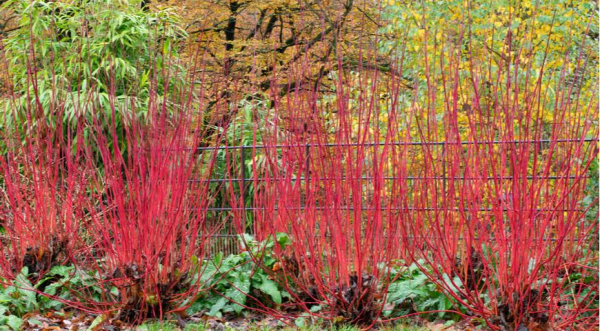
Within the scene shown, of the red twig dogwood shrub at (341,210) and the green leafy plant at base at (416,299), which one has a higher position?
the red twig dogwood shrub at (341,210)

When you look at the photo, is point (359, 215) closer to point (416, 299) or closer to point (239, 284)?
point (416, 299)

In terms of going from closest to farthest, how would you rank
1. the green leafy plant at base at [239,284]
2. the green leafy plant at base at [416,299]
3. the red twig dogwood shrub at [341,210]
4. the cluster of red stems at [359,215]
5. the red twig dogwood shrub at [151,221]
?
Answer: 1. the cluster of red stems at [359,215]
2. the red twig dogwood shrub at [341,210]
3. the red twig dogwood shrub at [151,221]
4. the green leafy plant at base at [416,299]
5. the green leafy plant at base at [239,284]

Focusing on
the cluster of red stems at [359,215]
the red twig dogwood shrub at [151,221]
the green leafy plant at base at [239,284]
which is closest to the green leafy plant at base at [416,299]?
the cluster of red stems at [359,215]

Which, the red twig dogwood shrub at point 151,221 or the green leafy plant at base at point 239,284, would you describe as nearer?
the red twig dogwood shrub at point 151,221

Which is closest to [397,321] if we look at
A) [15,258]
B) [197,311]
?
[197,311]

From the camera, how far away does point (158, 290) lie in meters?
3.54

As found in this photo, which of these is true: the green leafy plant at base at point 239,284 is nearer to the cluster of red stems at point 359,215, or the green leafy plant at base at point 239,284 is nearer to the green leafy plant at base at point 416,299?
the cluster of red stems at point 359,215

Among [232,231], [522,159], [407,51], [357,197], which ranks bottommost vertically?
[232,231]

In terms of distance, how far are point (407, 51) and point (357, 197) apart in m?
6.57

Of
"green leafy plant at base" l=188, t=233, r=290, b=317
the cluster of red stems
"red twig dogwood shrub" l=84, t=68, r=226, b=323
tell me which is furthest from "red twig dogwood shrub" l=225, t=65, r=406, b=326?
"red twig dogwood shrub" l=84, t=68, r=226, b=323

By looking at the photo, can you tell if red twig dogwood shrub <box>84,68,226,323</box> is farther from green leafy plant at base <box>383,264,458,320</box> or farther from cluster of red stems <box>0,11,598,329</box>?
green leafy plant at base <box>383,264,458,320</box>

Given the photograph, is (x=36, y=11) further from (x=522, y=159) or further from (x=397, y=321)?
(x=522, y=159)

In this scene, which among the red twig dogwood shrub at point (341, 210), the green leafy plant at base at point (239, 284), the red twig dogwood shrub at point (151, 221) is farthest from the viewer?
the green leafy plant at base at point (239, 284)

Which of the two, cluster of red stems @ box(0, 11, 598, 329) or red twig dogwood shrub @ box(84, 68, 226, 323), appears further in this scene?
red twig dogwood shrub @ box(84, 68, 226, 323)
